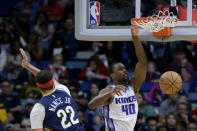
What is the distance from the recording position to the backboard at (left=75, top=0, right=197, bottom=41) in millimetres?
6539

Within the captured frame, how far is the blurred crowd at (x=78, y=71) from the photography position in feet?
32.5

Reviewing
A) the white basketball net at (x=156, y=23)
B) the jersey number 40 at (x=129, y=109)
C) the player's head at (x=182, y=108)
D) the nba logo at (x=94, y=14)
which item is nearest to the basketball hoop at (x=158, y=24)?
the white basketball net at (x=156, y=23)

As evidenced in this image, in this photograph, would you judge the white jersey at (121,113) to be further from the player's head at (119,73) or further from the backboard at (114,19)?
the backboard at (114,19)

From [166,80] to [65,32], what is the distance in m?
5.52

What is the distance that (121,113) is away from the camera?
6410mm

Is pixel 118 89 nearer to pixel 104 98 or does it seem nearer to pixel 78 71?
pixel 104 98

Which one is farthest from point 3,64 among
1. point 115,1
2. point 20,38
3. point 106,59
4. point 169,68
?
point 115,1

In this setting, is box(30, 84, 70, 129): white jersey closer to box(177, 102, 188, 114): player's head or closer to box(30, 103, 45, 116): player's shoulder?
box(30, 103, 45, 116): player's shoulder

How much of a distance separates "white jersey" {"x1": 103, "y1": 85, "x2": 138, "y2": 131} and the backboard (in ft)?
2.68

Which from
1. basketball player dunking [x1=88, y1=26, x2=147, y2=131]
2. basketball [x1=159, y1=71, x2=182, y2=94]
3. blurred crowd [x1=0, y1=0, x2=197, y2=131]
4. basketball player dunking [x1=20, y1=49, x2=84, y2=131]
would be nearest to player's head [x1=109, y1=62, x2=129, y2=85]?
basketball player dunking [x1=88, y1=26, x2=147, y2=131]

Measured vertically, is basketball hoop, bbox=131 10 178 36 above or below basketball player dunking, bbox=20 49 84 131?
above

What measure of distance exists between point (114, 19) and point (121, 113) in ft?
4.28

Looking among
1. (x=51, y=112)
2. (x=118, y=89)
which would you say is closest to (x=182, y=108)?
(x=118, y=89)

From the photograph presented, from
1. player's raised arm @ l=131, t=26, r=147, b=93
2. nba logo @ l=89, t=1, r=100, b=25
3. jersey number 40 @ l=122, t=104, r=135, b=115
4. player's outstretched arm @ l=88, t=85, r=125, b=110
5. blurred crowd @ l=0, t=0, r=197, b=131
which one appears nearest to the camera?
player's outstretched arm @ l=88, t=85, r=125, b=110
